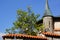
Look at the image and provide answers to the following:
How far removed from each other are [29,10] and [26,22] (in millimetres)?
2424

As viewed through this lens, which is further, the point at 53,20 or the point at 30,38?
the point at 53,20

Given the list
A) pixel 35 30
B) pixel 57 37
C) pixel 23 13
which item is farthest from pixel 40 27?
pixel 57 37

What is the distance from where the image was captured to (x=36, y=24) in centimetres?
4347

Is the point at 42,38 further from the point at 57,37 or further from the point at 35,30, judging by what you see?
the point at 35,30

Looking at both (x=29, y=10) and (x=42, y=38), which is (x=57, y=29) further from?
(x=42, y=38)

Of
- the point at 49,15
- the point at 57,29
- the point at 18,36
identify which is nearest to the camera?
the point at 18,36

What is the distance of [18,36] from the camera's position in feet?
82.8

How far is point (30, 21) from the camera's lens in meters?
43.3

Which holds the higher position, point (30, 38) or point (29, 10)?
point (29, 10)

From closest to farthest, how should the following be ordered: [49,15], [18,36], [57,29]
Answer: [18,36], [57,29], [49,15]

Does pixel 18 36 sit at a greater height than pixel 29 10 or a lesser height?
lesser

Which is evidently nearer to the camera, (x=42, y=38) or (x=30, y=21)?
(x=42, y=38)

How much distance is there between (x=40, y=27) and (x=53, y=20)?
269 cm

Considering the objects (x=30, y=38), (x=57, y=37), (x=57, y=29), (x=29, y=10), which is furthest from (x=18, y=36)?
(x=29, y=10)
